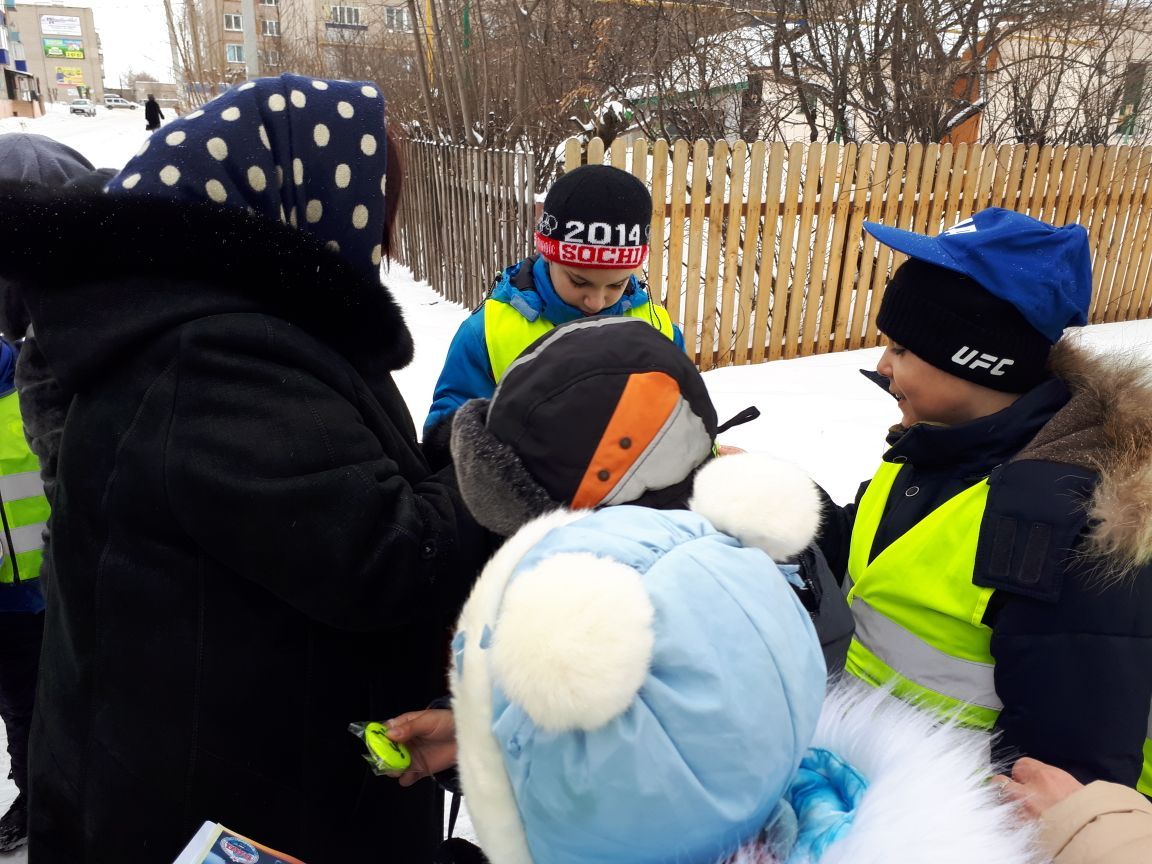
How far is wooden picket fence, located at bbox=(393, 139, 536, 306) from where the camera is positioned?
6996mm

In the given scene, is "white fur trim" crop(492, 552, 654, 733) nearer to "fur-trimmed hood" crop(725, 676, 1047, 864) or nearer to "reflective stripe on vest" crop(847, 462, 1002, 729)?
"fur-trimmed hood" crop(725, 676, 1047, 864)

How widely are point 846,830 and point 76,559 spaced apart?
3.70 ft

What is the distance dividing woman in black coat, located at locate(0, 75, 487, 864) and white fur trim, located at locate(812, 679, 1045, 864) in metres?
0.62

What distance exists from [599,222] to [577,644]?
187cm

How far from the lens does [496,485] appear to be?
1.01 meters

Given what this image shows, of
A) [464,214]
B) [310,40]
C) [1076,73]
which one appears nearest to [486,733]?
[464,214]

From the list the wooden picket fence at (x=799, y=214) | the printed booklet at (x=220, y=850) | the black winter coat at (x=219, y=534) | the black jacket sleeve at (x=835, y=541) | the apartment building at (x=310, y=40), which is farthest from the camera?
the apartment building at (x=310, y=40)

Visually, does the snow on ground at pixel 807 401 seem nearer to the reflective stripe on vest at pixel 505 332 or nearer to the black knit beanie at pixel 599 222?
the reflective stripe on vest at pixel 505 332

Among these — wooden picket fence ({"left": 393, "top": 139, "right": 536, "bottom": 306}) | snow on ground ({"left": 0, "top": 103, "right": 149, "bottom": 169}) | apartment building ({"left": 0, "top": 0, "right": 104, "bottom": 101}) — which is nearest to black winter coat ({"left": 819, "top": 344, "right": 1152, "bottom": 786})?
wooden picket fence ({"left": 393, "top": 139, "right": 536, "bottom": 306})

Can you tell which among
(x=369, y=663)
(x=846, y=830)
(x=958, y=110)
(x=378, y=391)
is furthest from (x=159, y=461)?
(x=958, y=110)

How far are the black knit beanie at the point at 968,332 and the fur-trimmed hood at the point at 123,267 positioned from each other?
3.74 feet

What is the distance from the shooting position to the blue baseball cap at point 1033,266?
1357 mm

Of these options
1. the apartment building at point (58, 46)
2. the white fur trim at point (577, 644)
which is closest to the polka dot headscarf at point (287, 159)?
the white fur trim at point (577, 644)

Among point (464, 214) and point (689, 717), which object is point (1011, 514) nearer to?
point (689, 717)
